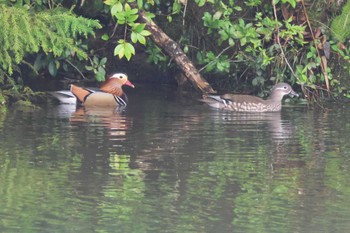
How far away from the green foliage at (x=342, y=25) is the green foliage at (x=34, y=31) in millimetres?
3003

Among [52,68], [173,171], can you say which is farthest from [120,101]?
[173,171]

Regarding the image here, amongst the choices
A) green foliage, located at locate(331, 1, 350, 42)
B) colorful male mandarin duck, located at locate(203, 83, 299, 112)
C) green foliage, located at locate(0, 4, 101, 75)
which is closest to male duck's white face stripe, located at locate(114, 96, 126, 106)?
colorful male mandarin duck, located at locate(203, 83, 299, 112)

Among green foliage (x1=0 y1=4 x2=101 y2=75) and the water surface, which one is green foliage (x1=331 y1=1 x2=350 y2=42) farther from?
green foliage (x1=0 y1=4 x2=101 y2=75)

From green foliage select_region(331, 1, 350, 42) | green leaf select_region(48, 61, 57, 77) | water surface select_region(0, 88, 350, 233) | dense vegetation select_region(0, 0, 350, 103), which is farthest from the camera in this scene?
green leaf select_region(48, 61, 57, 77)

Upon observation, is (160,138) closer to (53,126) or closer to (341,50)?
(53,126)

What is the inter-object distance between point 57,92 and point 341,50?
11.6ft

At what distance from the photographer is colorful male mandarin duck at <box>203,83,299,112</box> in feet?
46.4

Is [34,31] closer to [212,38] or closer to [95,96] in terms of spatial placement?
[95,96]

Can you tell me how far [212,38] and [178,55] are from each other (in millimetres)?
1279

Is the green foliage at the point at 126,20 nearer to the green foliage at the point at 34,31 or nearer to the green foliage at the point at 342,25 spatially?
the green foliage at the point at 34,31

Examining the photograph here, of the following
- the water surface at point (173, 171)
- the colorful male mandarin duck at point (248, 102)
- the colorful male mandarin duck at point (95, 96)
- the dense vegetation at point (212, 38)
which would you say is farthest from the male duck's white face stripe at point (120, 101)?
the colorful male mandarin duck at point (248, 102)

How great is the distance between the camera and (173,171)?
9625 millimetres

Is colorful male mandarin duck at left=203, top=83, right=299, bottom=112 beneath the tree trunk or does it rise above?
beneath

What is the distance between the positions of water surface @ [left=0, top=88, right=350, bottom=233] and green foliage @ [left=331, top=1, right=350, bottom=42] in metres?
0.96
